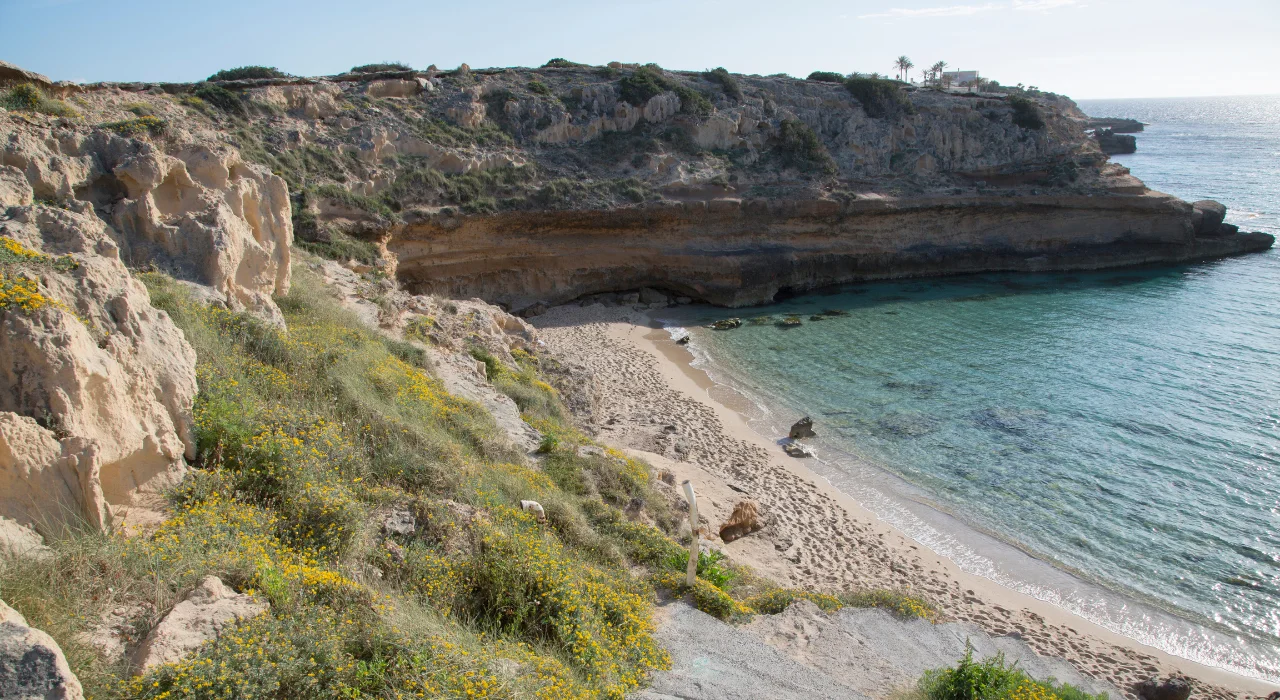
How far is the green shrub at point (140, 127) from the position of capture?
12.0 meters

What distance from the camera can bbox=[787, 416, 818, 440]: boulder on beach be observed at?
18.2m

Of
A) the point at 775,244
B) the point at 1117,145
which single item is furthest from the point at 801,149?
the point at 1117,145

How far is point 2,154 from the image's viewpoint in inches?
355

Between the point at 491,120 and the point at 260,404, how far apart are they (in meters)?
26.9

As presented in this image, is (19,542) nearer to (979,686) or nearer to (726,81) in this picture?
(979,686)

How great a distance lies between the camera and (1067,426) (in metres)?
18.6

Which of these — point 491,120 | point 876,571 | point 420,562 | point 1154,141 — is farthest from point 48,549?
point 1154,141

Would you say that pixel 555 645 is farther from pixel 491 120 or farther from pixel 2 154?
pixel 491 120

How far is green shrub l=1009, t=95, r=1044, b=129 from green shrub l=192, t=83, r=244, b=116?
1562 inches

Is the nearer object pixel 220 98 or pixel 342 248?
pixel 342 248

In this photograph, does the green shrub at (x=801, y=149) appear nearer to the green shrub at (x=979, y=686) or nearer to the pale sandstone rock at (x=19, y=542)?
the green shrub at (x=979, y=686)

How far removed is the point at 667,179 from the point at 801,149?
28.1 ft

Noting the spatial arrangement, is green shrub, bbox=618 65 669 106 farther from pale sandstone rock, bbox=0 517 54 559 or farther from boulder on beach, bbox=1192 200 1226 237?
pale sandstone rock, bbox=0 517 54 559

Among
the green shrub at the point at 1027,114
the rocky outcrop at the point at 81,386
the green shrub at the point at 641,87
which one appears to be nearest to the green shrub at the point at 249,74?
the green shrub at the point at 641,87
